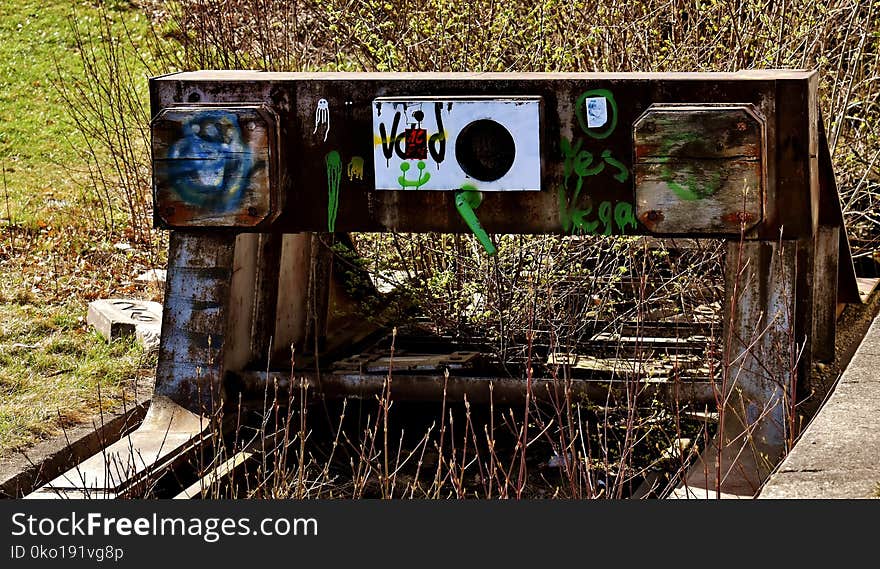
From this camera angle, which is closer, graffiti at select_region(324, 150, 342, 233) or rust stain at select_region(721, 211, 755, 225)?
rust stain at select_region(721, 211, 755, 225)

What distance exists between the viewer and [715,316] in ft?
20.1

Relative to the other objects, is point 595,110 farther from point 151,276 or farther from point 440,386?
point 151,276

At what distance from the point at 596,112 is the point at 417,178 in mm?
732

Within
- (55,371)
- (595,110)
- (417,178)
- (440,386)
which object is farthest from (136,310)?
(595,110)

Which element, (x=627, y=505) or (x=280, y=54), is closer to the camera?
(x=627, y=505)

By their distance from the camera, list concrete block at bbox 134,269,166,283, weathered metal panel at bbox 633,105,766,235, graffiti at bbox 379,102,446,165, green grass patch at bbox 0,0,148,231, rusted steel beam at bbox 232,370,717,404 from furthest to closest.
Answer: green grass patch at bbox 0,0,148,231, concrete block at bbox 134,269,166,283, rusted steel beam at bbox 232,370,717,404, graffiti at bbox 379,102,446,165, weathered metal panel at bbox 633,105,766,235

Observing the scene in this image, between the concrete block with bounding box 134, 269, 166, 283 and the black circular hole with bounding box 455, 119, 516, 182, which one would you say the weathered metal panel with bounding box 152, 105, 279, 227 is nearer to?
the black circular hole with bounding box 455, 119, 516, 182

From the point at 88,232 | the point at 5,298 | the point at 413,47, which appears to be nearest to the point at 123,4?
the point at 88,232

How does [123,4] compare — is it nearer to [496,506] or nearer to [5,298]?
[5,298]

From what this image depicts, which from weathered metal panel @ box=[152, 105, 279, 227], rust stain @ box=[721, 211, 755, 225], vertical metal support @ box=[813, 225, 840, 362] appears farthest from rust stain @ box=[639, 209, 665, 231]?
weathered metal panel @ box=[152, 105, 279, 227]

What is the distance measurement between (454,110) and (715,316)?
2.20 meters

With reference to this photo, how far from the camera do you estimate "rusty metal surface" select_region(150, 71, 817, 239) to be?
4.43 m

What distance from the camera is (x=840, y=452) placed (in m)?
3.41

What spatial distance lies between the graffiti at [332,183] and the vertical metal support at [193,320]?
0.47 m
